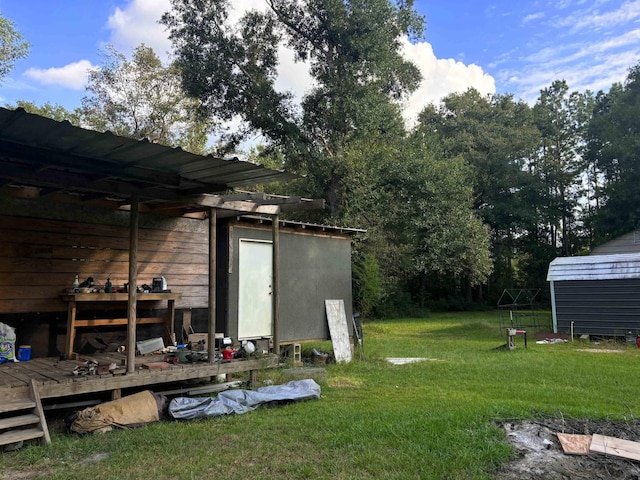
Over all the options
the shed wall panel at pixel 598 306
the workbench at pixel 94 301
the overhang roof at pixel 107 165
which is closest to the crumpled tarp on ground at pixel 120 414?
the workbench at pixel 94 301

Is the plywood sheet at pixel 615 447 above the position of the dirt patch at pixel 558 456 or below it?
above

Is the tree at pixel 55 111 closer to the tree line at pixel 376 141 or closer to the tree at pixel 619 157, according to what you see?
the tree line at pixel 376 141

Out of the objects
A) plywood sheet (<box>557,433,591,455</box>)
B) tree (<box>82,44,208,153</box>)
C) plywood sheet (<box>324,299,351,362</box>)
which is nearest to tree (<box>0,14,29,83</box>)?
tree (<box>82,44,208,153</box>)

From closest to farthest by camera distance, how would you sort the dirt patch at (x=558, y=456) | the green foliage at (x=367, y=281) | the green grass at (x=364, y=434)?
the dirt patch at (x=558, y=456) < the green grass at (x=364, y=434) < the green foliage at (x=367, y=281)

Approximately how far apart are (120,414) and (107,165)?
2293 millimetres

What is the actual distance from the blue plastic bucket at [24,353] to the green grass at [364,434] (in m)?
1.53

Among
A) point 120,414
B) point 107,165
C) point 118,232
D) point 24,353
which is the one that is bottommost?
point 120,414

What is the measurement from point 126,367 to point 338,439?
2241 mm

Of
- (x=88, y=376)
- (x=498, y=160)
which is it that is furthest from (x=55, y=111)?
(x=498, y=160)

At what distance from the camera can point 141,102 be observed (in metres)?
19.3

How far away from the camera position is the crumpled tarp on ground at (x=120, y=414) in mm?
4113

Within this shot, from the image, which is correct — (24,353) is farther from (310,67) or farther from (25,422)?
(310,67)

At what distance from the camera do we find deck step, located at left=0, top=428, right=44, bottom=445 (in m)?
3.58

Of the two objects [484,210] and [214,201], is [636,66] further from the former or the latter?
[214,201]
